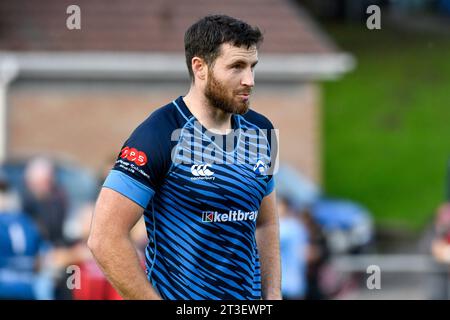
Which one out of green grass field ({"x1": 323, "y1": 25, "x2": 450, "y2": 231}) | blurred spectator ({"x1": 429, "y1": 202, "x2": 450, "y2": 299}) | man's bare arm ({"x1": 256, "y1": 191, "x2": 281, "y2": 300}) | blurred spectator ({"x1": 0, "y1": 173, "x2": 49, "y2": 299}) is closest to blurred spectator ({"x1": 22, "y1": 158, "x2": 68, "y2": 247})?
blurred spectator ({"x1": 0, "y1": 173, "x2": 49, "y2": 299})

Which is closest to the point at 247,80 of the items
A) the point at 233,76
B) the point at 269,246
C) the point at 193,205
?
the point at 233,76

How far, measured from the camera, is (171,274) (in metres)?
5.13

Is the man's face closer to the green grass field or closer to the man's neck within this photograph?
the man's neck

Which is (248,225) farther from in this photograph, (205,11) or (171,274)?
(205,11)

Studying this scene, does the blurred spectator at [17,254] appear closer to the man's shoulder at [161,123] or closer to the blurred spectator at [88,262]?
the blurred spectator at [88,262]

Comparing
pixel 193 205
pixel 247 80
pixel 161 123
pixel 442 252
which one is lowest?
pixel 442 252

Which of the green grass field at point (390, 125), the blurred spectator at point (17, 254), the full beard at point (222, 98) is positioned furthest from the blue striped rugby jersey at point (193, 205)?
the green grass field at point (390, 125)

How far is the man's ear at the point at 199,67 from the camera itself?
201 inches

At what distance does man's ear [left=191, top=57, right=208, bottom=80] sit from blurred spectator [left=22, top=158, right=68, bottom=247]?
9.57 metres

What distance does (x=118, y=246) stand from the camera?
4875 mm

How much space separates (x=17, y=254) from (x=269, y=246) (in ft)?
23.4

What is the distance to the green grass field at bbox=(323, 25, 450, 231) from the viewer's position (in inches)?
1335

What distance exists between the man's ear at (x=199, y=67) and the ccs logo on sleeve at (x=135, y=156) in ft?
1.40

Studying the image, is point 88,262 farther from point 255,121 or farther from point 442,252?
point 255,121
